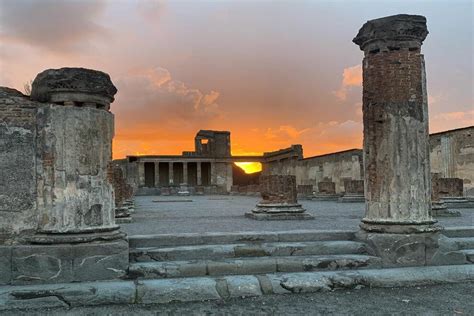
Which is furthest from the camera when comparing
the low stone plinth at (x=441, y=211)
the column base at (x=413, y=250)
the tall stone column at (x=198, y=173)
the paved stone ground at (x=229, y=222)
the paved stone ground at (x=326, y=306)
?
the tall stone column at (x=198, y=173)

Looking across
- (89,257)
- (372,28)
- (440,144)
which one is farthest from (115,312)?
(440,144)

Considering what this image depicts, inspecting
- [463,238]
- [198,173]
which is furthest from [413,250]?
Answer: [198,173]

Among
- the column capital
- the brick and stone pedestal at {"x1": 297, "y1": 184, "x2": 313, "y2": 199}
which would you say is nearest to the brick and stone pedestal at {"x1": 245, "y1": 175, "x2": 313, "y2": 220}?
the column capital

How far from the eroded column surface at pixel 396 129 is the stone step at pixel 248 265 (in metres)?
0.72

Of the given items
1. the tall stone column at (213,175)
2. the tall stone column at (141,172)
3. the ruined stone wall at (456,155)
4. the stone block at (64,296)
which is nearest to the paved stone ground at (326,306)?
the stone block at (64,296)

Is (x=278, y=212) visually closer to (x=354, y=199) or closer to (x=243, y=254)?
(x=243, y=254)

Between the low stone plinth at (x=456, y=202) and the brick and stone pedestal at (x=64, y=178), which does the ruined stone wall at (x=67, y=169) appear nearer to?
the brick and stone pedestal at (x=64, y=178)

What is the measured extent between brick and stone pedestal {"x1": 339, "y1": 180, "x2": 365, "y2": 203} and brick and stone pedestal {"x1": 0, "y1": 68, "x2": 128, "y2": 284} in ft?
43.1

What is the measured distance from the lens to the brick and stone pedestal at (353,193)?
17.2 m

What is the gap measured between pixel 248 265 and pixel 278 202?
Result: 17.2ft

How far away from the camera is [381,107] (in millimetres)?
6191

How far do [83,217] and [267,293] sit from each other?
2.30m

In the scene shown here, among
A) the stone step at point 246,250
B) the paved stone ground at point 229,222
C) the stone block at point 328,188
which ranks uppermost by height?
the stone block at point 328,188

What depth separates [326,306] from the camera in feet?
15.0
